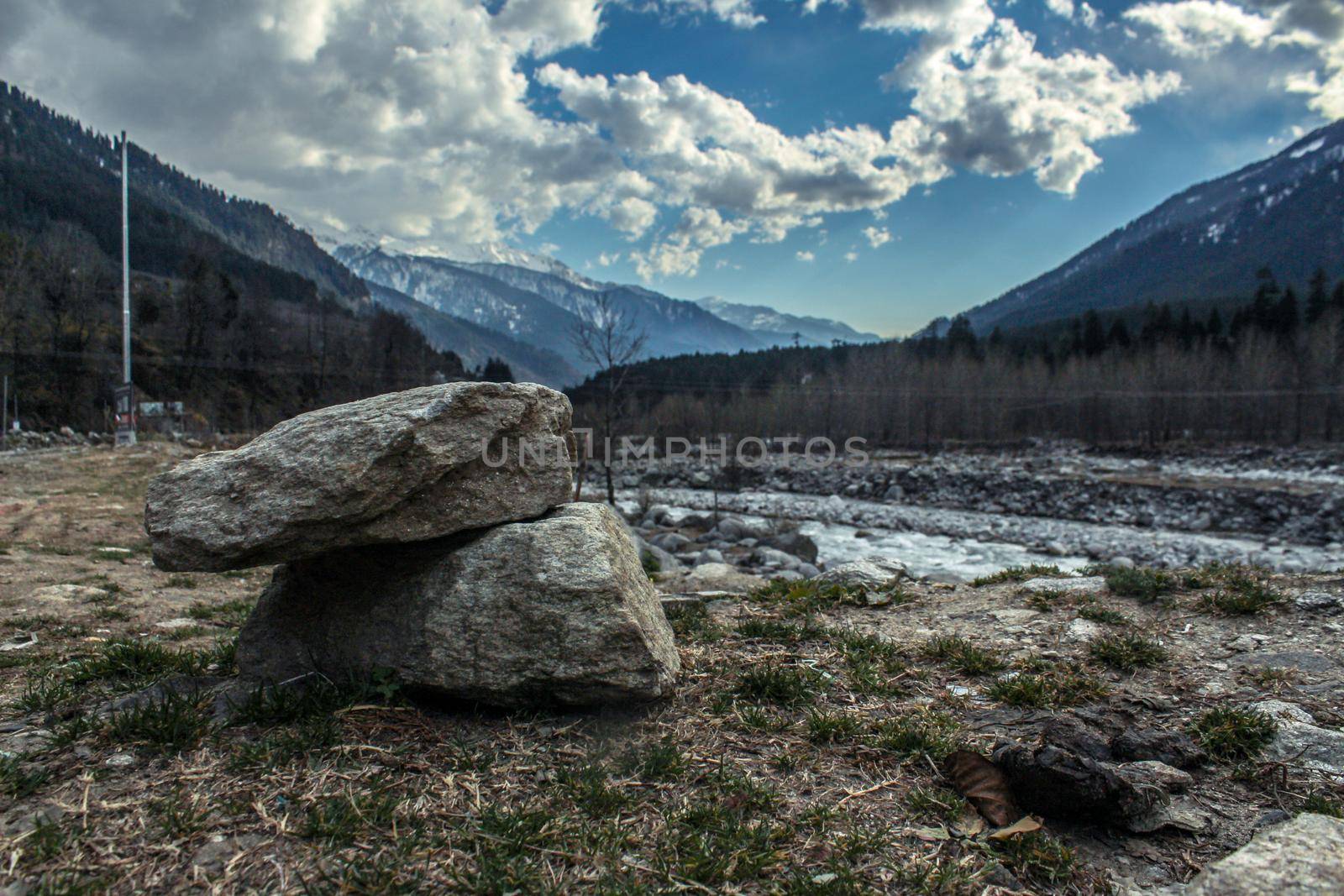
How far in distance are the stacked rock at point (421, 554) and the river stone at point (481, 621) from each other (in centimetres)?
1

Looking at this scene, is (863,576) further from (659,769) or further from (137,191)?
(137,191)

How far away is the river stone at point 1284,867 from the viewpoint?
221 cm

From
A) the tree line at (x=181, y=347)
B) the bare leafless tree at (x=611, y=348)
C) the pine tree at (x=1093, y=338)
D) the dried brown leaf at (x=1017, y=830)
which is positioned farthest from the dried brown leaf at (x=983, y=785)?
the pine tree at (x=1093, y=338)

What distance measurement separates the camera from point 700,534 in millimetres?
21719

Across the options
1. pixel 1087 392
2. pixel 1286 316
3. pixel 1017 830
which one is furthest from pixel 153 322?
pixel 1286 316

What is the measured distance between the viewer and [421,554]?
4090 mm

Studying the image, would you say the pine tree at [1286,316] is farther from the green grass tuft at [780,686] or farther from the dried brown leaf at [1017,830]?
the dried brown leaf at [1017,830]

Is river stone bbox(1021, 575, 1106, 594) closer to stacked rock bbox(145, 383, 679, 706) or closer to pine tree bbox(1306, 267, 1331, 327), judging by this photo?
stacked rock bbox(145, 383, 679, 706)

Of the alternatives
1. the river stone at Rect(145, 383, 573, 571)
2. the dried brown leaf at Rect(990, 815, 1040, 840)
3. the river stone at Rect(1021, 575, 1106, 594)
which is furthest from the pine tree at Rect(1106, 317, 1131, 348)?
the river stone at Rect(145, 383, 573, 571)

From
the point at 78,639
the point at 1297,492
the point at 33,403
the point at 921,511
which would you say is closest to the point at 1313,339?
the point at 1297,492

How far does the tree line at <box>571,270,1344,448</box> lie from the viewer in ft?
167

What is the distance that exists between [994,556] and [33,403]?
5834 centimetres

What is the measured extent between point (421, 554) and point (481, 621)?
720mm

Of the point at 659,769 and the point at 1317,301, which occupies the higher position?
the point at 1317,301
